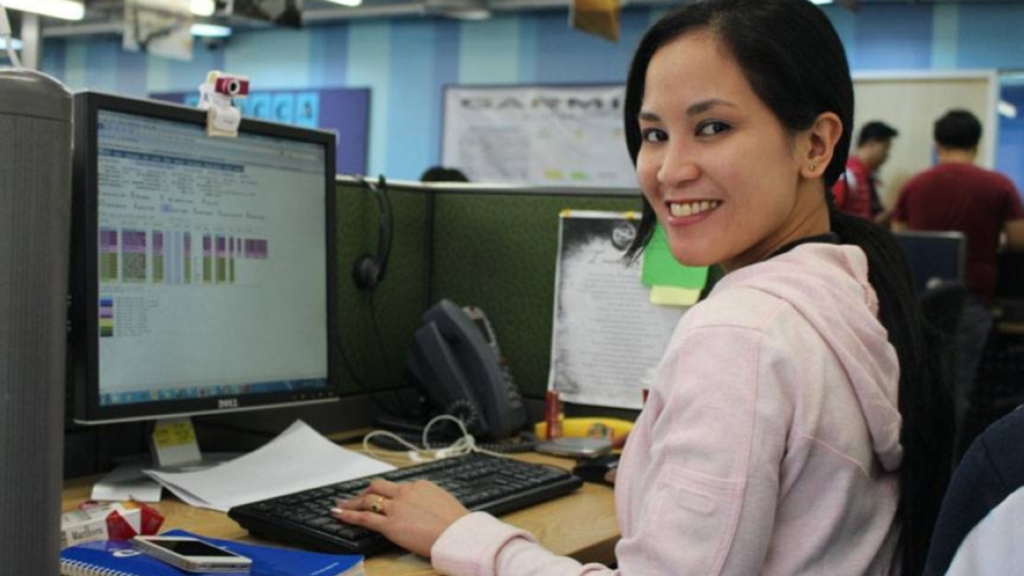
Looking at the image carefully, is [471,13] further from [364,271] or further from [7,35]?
[7,35]

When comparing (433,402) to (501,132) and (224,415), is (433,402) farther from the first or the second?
(501,132)

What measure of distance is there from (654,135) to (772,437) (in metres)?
0.31

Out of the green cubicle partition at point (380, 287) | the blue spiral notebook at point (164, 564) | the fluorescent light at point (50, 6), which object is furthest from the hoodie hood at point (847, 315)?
the fluorescent light at point (50, 6)

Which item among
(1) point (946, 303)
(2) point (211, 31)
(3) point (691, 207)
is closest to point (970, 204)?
(1) point (946, 303)

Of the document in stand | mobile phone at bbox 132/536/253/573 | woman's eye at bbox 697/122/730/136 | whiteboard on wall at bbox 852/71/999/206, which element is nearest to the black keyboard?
mobile phone at bbox 132/536/253/573

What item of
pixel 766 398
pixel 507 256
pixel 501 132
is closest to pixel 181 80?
pixel 501 132

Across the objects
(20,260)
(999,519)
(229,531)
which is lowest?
(229,531)

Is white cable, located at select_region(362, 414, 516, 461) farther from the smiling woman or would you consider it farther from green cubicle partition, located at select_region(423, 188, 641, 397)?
the smiling woman

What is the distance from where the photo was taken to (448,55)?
711cm

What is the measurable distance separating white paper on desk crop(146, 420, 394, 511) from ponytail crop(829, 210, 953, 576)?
62 cm

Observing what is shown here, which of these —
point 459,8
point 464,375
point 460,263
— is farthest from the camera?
point 459,8

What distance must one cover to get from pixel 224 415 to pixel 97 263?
0.37 metres

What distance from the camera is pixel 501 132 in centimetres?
680

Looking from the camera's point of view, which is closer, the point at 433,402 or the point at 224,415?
the point at 224,415
